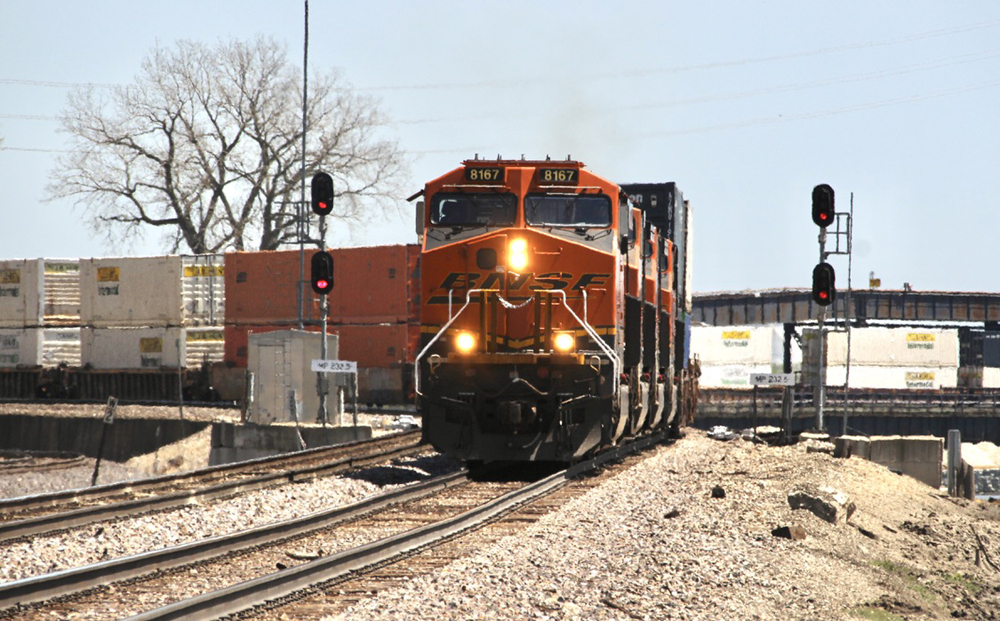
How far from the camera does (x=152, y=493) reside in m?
13.0

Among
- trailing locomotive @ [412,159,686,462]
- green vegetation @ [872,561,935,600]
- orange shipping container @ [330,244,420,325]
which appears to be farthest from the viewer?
orange shipping container @ [330,244,420,325]

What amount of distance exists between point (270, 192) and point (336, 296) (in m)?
21.7

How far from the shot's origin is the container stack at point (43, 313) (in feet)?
128

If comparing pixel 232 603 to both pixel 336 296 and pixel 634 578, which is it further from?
pixel 336 296

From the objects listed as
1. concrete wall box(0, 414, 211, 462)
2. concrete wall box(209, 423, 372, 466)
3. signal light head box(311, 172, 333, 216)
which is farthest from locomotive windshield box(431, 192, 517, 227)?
concrete wall box(0, 414, 211, 462)

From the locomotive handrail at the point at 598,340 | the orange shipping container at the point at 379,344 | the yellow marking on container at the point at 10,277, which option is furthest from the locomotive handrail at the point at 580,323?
the yellow marking on container at the point at 10,277

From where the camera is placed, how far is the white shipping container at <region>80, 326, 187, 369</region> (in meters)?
37.6

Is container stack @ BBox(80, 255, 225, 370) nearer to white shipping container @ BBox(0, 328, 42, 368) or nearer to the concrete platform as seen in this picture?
white shipping container @ BBox(0, 328, 42, 368)

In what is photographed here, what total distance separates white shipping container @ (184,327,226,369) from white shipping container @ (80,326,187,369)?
23 centimetres

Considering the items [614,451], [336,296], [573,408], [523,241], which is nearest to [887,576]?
[573,408]

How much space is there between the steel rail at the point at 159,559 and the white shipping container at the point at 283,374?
1510cm

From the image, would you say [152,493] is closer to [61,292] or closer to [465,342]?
[465,342]

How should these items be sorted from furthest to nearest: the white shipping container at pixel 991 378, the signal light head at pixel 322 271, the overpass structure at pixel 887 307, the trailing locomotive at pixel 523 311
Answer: the overpass structure at pixel 887 307, the white shipping container at pixel 991 378, the signal light head at pixel 322 271, the trailing locomotive at pixel 523 311

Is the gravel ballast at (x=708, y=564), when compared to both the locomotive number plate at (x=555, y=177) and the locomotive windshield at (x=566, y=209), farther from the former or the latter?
the locomotive number plate at (x=555, y=177)
